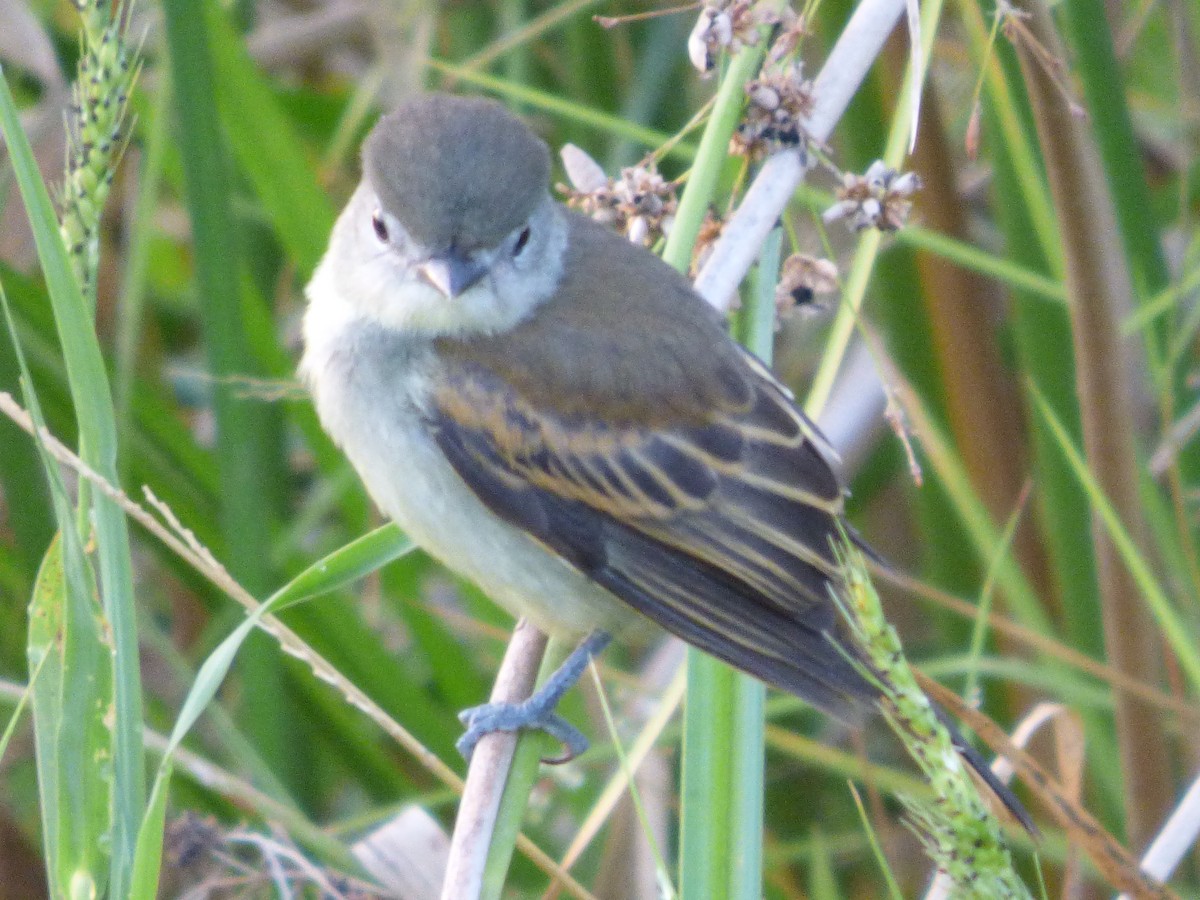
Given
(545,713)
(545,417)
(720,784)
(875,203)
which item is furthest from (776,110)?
(720,784)

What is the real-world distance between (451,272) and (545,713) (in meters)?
0.75

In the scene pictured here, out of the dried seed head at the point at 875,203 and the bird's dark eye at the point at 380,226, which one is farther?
the bird's dark eye at the point at 380,226

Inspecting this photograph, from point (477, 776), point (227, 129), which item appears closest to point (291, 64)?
point (227, 129)

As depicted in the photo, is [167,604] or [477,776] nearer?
[477,776]

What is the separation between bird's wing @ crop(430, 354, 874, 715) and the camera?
2521mm

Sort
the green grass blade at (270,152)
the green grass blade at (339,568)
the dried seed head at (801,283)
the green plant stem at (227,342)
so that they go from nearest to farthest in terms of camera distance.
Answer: the green grass blade at (339,568), the dried seed head at (801,283), the green plant stem at (227,342), the green grass blade at (270,152)

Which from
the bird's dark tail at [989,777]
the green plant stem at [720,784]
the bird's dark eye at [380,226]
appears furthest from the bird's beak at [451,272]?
the bird's dark tail at [989,777]

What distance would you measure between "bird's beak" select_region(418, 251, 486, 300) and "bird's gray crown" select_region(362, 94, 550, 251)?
0.8 inches

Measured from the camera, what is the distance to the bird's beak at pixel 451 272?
8.04 feet

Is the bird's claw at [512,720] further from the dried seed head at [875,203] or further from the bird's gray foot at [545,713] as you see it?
the dried seed head at [875,203]

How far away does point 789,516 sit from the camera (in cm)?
256

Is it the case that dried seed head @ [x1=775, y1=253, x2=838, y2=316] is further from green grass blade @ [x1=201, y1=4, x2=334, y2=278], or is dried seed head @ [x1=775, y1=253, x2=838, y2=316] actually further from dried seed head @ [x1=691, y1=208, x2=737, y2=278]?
green grass blade @ [x1=201, y1=4, x2=334, y2=278]

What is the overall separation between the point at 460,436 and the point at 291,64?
6.49ft

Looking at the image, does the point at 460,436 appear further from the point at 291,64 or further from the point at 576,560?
the point at 291,64
